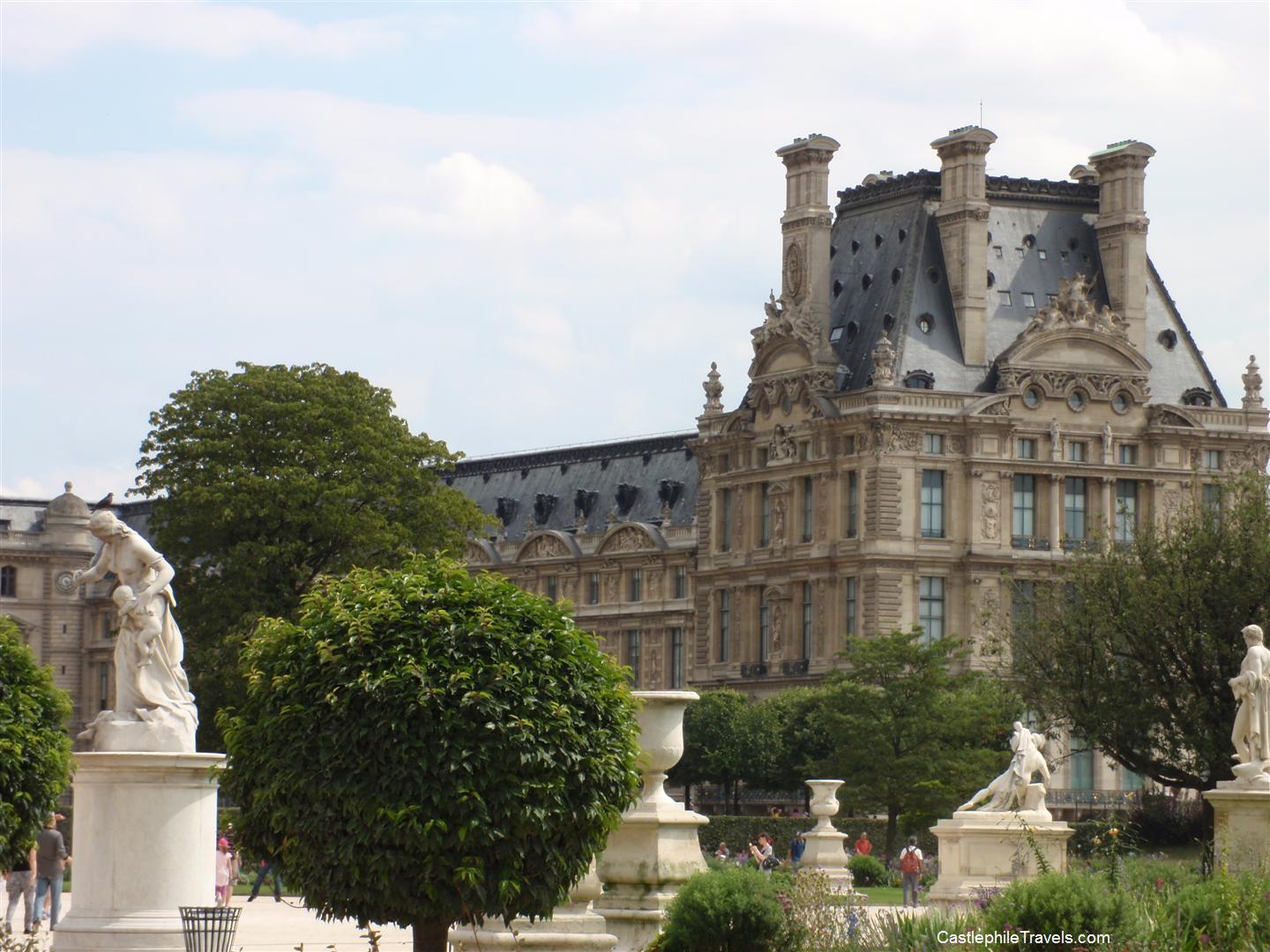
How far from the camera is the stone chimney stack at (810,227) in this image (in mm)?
100250

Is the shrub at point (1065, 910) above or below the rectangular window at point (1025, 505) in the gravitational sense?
below

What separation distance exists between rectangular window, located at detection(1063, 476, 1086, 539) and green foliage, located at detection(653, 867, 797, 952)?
7231 cm

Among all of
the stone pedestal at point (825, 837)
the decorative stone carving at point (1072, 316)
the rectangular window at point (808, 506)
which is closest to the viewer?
the stone pedestal at point (825, 837)

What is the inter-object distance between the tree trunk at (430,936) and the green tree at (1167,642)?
A: 122 ft

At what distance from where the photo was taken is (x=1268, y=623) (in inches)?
2325

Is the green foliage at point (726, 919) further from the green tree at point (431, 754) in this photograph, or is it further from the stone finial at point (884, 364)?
the stone finial at point (884, 364)

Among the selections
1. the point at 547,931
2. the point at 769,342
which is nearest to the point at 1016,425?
the point at 769,342

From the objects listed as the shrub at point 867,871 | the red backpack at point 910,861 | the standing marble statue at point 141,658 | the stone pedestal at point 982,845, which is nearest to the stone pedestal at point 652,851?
the standing marble statue at point 141,658

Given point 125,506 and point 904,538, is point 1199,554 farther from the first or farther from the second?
point 125,506

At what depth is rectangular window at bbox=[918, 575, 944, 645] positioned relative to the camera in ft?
315

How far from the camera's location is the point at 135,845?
25688mm

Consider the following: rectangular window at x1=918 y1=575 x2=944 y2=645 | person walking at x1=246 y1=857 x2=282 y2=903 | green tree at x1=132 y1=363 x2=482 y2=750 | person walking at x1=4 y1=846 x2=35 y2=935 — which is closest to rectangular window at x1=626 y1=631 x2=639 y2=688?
rectangular window at x1=918 y1=575 x2=944 y2=645

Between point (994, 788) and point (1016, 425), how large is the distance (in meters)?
53.3

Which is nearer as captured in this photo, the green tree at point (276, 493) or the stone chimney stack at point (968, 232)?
the green tree at point (276, 493)
